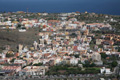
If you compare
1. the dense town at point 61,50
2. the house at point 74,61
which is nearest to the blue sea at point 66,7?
the dense town at point 61,50

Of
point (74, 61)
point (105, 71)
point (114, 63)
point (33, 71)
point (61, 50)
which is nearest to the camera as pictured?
point (105, 71)

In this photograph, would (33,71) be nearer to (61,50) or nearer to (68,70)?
(68,70)

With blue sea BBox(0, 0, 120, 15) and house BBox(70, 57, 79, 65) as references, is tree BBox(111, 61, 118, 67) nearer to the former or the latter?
house BBox(70, 57, 79, 65)

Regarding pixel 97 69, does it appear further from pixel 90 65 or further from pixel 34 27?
pixel 34 27

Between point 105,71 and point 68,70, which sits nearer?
point 105,71

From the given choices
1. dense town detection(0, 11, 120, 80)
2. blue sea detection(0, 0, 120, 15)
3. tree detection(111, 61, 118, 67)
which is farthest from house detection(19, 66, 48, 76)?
blue sea detection(0, 0, 120, 15)

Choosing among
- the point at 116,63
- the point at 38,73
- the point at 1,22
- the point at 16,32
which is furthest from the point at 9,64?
the point at 1,22

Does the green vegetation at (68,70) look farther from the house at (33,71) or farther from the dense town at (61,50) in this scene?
the house at (33,71)

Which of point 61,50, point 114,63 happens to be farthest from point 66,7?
point 114,63
